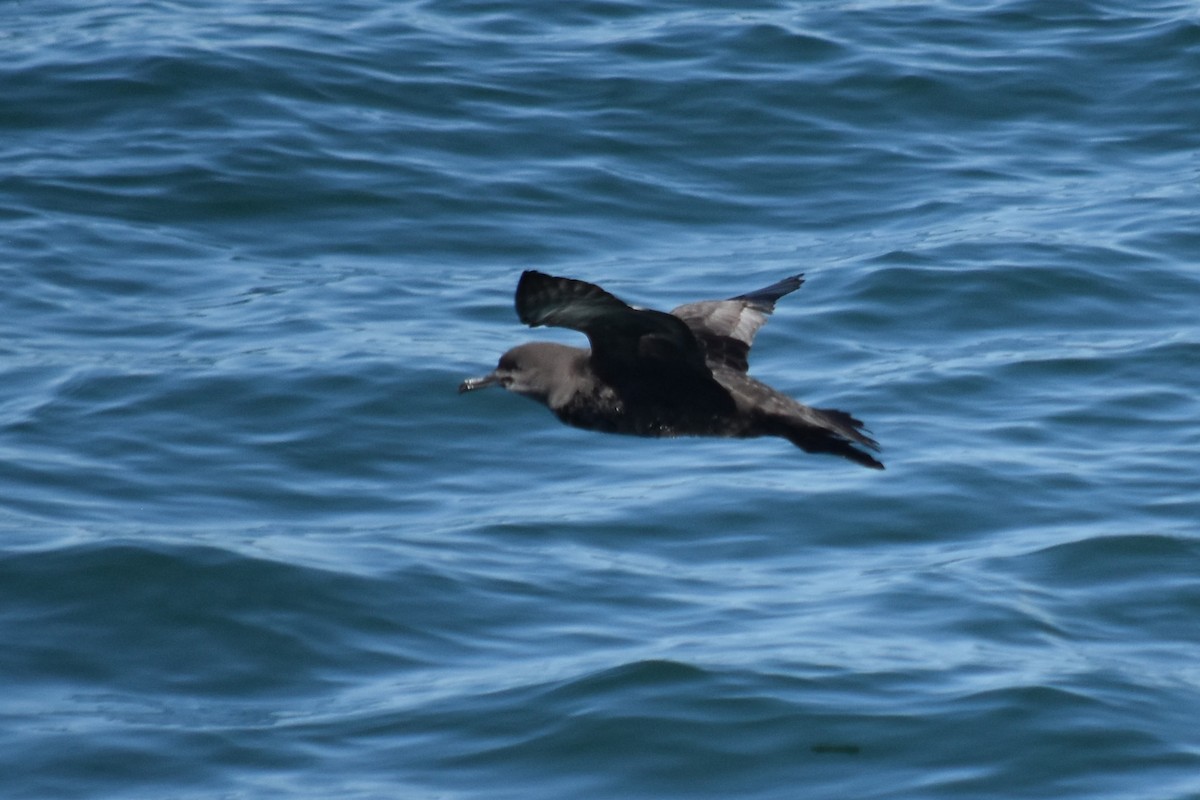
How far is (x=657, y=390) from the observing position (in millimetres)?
7266

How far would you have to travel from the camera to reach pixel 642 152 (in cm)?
1357

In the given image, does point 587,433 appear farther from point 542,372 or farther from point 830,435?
point 830,435

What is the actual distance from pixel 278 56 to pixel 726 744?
8.53 m

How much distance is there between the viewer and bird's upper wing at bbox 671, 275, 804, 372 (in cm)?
775

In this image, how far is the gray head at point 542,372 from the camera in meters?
7.42

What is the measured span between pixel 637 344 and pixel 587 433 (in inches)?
130

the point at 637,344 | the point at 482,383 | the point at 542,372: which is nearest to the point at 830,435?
the point at 637,344

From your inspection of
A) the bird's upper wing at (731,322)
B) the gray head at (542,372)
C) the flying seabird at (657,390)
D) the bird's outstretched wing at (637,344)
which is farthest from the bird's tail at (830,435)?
the gray head at (542,372)

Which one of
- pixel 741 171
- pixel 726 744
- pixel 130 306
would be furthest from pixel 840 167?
pixel 726 744

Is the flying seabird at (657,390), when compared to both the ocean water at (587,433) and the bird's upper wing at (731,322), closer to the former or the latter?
the bird's upper wing at (731,322)

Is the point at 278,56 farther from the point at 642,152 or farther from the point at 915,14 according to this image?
the point at 915,14

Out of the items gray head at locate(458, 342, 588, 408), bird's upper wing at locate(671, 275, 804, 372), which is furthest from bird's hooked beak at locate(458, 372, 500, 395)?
bird's upper wing at locate(671, 275, 804, 372)

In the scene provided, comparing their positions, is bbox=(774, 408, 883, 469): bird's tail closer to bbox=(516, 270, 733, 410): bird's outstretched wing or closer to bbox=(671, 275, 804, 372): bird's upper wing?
bbox=(516, 270, 733, 410): bird's outstretched wing

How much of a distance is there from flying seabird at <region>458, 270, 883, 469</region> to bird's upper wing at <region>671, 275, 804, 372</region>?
0.08 metres
